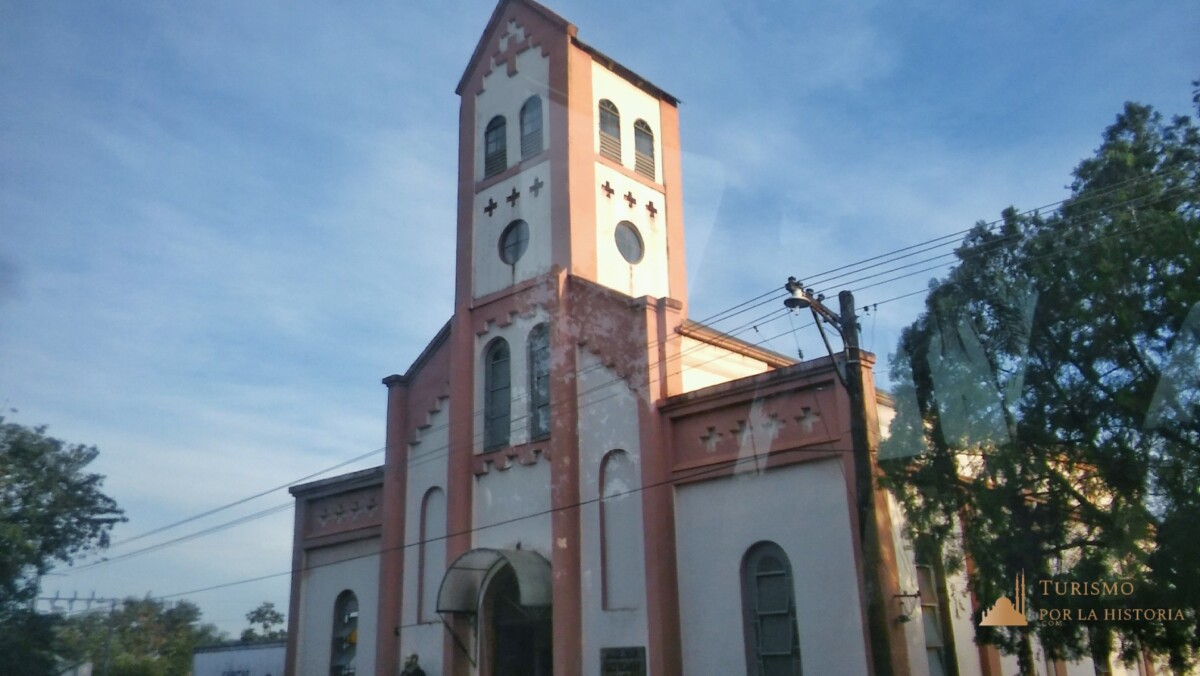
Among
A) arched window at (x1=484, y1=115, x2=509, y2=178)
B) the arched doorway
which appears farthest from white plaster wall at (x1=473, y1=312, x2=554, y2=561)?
arched window at (x1=484, y1=115, x2=509, y2=178)

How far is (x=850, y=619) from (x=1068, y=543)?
3.89 meters

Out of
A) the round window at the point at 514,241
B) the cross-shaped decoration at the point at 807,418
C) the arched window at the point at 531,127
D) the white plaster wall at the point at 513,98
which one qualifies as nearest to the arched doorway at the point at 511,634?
the cross-shaped decoration at the point at 807,418

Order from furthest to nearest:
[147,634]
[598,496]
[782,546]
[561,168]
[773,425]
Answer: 1. [147,634]
2. [561,168]
3. [598,496]
4. [773,425]
5. [782,546]

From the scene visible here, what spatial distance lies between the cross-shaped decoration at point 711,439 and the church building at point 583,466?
0.04m

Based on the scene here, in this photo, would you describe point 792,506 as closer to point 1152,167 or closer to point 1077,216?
point 1077,216

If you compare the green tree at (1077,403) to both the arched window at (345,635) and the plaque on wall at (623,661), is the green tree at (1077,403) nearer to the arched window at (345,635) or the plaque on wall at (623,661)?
the plaque on wall at (623,661)

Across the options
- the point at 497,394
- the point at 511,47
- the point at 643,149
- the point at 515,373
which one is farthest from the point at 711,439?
the point at 511,47

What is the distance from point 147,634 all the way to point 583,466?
2739 inches

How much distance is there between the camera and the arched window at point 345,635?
22.8m

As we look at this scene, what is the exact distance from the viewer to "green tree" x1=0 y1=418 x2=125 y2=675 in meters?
29.8

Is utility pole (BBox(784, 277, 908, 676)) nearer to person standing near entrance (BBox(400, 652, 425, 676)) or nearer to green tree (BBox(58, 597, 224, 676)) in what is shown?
person standing near entrance (BBox(400, 652, 425, 676))

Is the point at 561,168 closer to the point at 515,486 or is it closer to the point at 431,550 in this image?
the point at 515,486

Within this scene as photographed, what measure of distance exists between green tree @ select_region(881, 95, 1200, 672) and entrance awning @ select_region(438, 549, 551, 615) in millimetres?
7355

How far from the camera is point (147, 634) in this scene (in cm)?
7700
